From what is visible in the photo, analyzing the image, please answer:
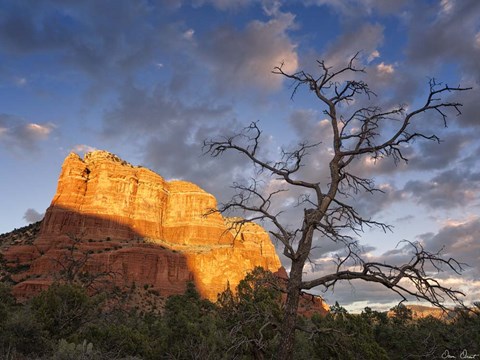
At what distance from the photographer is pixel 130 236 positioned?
363ft

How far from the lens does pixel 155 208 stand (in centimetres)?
12150

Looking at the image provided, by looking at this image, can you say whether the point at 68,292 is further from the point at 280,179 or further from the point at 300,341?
the point at 280,179

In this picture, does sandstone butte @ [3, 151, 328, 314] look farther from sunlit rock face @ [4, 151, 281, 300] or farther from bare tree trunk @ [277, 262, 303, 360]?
bare tree trunk @ [277, 262, 303, 360]

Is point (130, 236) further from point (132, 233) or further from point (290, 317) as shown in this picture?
point (290, 317)

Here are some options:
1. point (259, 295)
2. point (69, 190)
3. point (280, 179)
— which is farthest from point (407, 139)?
point (69, 190)

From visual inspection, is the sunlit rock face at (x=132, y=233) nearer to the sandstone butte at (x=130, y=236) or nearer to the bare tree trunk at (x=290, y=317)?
the sandstone butte at (x=130, y=236)

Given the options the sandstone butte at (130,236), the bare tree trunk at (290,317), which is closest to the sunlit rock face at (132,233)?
the sandstone butte at (130,236)

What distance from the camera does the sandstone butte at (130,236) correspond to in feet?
297

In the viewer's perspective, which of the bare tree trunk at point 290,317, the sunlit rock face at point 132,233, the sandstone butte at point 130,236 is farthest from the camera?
the sunlit rock face at point 132,233

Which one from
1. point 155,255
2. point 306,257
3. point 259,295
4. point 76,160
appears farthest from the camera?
point 76,160

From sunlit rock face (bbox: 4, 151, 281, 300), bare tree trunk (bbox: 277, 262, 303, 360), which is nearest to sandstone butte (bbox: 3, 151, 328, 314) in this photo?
sunlit rock face (bbox: 4, 151, 281, 300)

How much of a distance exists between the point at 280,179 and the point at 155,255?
9708cm

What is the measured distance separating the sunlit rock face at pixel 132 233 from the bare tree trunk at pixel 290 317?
8307 cm

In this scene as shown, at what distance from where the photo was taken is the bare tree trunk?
5852 mm
